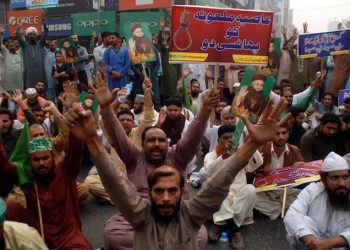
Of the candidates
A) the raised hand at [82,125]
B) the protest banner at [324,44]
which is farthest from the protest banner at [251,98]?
the protest banner at [324,44]

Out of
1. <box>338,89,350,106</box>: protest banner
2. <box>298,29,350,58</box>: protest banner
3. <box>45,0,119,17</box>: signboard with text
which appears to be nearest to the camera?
<box>338,89,350,106</box>: protest banner

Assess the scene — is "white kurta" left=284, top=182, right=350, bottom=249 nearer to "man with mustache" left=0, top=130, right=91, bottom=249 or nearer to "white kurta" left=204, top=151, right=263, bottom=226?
"white kurta" left=204, top=151, right=263, bottom=226

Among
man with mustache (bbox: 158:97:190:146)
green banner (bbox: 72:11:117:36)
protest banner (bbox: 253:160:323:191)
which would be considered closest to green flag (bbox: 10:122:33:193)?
protest banner (bbox: 253:160:323:191)

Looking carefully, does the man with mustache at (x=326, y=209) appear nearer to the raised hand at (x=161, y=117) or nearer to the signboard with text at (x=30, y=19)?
the raised hand at (x=161, y=117)

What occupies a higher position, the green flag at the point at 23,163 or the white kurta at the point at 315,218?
the green flag at the point at 23,163

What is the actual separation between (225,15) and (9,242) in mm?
3212

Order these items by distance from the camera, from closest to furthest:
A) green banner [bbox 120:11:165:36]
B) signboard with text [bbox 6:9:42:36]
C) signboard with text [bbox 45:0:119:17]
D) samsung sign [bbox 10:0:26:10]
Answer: signboard with text [bbox 6:9:42:36]
green banner [bbox 120:11:165:36]
samsung sign [bbox 10:0:26:10]
signboard with text [bbox 45:0:119:17]

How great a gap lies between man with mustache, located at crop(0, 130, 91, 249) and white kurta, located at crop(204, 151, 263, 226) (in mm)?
1495

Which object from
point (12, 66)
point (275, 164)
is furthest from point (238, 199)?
point (12, 66)

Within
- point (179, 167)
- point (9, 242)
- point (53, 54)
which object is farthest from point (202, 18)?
point (53, 54)

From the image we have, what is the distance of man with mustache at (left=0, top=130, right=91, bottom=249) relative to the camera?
126 inches

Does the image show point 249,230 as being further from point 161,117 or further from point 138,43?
point 138,43

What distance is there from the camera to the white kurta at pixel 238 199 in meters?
4.28

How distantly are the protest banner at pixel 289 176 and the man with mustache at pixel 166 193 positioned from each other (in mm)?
2396
